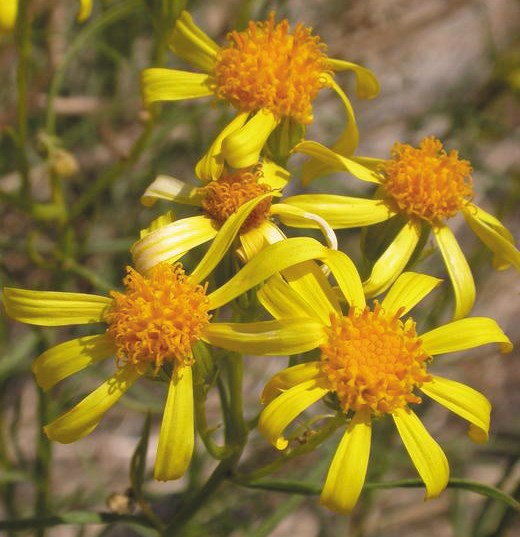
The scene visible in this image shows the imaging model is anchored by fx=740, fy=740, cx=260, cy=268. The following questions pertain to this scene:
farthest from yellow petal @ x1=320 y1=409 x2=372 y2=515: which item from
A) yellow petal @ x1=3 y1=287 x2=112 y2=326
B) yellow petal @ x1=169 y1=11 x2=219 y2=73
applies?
yellow petal @ x1=169 y1=11 x2=219 y2=73

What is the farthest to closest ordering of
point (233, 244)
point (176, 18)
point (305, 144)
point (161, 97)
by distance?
point (176, 18), point (161, 97), point (305, 144), point (233, 244)

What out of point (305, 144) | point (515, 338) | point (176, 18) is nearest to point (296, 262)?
point (305, 144)

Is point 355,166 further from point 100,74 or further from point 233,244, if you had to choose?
point 100,74

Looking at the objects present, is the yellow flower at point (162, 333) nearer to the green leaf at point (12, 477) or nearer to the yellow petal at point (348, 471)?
the yellow petal at point (348, 471)

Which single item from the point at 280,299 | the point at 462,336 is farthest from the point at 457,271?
the point at 280,299

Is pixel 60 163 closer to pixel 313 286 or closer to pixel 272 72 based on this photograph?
pixel 272 72

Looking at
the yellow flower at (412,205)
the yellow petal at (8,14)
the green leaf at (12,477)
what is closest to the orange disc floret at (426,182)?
the yellow flower at (412,205)

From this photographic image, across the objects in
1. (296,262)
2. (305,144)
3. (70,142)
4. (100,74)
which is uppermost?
(100,74)
